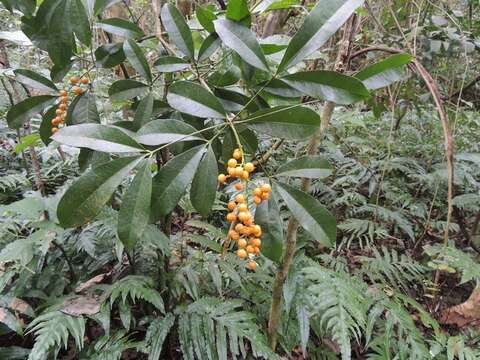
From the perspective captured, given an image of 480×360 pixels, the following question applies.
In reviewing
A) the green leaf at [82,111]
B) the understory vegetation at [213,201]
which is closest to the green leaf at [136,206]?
the understory vegetation at [213,201]

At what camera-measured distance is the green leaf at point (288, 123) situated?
510 mm

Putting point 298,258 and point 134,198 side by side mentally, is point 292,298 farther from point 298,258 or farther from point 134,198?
point 134,198

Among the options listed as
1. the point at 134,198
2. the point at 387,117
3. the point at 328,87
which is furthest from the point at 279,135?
the point at 387,117

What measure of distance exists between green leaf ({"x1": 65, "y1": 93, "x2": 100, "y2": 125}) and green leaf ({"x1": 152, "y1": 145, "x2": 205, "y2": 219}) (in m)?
0.31

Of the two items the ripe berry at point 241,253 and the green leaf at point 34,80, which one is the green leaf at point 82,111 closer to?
the green leaf at point 34,80

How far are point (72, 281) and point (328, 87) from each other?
3.65 ft

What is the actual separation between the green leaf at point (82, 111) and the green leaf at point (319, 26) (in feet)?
1.46

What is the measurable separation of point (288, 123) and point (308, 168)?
99mm

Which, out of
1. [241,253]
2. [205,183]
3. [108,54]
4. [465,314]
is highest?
[108,54]

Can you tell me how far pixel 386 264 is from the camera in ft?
4.58

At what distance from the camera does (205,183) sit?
53cm

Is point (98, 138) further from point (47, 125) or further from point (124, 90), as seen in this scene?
point (47, 125)

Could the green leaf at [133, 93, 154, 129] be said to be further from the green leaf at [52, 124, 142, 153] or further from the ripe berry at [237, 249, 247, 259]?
the ripe berry at [237, 249, 247, 259]

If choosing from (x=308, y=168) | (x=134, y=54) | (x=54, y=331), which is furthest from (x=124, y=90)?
(x=54, y=331)
